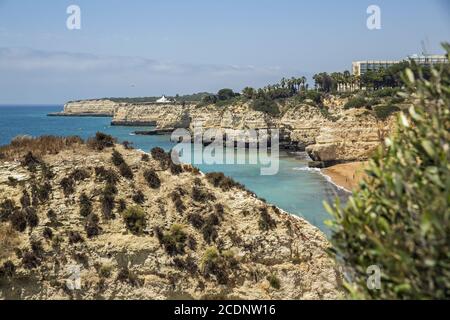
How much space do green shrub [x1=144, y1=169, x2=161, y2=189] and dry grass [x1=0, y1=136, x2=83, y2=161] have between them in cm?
347

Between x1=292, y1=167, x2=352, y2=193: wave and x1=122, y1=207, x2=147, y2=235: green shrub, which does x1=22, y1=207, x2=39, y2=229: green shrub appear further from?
x1=292, y1=167, x2=352, y2=193: wave

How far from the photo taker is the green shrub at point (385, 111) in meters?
51.2

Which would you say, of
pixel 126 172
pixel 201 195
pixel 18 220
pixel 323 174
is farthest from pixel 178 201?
pixel 323 174

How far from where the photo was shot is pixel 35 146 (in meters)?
18.8

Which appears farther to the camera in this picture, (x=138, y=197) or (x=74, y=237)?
(x=138, y=197)

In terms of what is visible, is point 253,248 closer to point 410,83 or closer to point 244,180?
point 410,83

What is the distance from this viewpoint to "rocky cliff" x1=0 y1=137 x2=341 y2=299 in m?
15.0

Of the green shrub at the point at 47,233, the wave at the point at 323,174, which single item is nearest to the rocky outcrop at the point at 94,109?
the wave at the point at 323,174

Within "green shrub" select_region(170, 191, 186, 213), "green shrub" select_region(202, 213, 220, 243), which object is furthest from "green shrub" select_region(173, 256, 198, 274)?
"green shrub" select_region(170, 191, 186, 213)

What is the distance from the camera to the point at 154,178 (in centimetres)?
1811

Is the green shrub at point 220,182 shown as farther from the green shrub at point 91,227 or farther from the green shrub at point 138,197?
the green shrub at point 91,227

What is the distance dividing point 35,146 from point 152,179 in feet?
16.2

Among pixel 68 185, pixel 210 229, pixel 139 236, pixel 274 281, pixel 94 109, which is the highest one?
pixel 94 109

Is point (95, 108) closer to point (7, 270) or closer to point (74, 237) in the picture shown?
point (74, 237)
